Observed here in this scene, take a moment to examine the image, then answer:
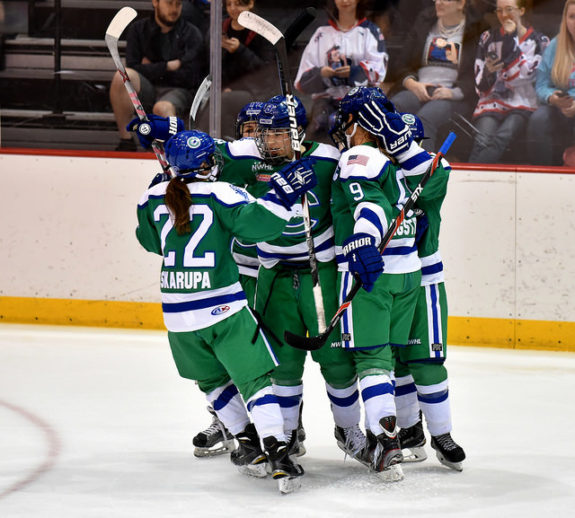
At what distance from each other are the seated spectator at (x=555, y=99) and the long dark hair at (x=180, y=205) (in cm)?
298

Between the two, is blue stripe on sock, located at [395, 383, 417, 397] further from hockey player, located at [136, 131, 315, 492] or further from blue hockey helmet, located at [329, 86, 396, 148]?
blue hockey helmet, located at [329, 86, 396, 148]

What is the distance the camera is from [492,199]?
5.31m

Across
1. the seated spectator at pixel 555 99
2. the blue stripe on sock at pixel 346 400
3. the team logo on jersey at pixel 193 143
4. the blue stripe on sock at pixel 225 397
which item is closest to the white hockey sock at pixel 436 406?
the blue stripe on sock at pixel 346 400

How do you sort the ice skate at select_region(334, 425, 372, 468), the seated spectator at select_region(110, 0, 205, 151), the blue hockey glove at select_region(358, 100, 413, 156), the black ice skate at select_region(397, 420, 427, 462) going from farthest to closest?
1. the seated spectator at select_region(110, 0, 205, 151)
2. the black ice skate at select_region(397, 420, 427, 462)
3. the ice skate at select_region(334, 425, 372, 468)
4. the blue hockey glove at select_region(358, 100, 413, 156)

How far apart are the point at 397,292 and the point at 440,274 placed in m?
0.29

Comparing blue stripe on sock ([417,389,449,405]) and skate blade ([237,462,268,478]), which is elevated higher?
blue stripe on sock ([417,389,449,405])

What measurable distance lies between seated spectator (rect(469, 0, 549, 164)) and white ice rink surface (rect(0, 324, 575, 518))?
1.21 metres

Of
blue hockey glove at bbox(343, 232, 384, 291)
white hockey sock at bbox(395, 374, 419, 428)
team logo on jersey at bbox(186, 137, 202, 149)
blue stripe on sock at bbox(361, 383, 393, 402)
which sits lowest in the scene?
white hockey sock at bbox(395, 374, 419, 428)

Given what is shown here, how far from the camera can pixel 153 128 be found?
3.43 meters

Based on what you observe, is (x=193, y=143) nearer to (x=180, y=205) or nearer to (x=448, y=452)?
(x=180, y=205)

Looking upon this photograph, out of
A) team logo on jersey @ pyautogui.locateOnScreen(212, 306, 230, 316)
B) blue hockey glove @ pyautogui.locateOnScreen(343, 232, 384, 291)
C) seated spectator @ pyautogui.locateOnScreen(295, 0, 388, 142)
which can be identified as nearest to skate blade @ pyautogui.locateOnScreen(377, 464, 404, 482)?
blue hockey glove @ pyautogui.locateOnScreen(343, 232, 384, 291)

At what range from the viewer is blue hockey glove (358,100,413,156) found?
120 inches

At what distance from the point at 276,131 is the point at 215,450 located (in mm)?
1114

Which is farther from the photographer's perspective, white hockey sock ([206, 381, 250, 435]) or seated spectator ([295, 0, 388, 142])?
seated spectator ([295, 0, 388, 142])
